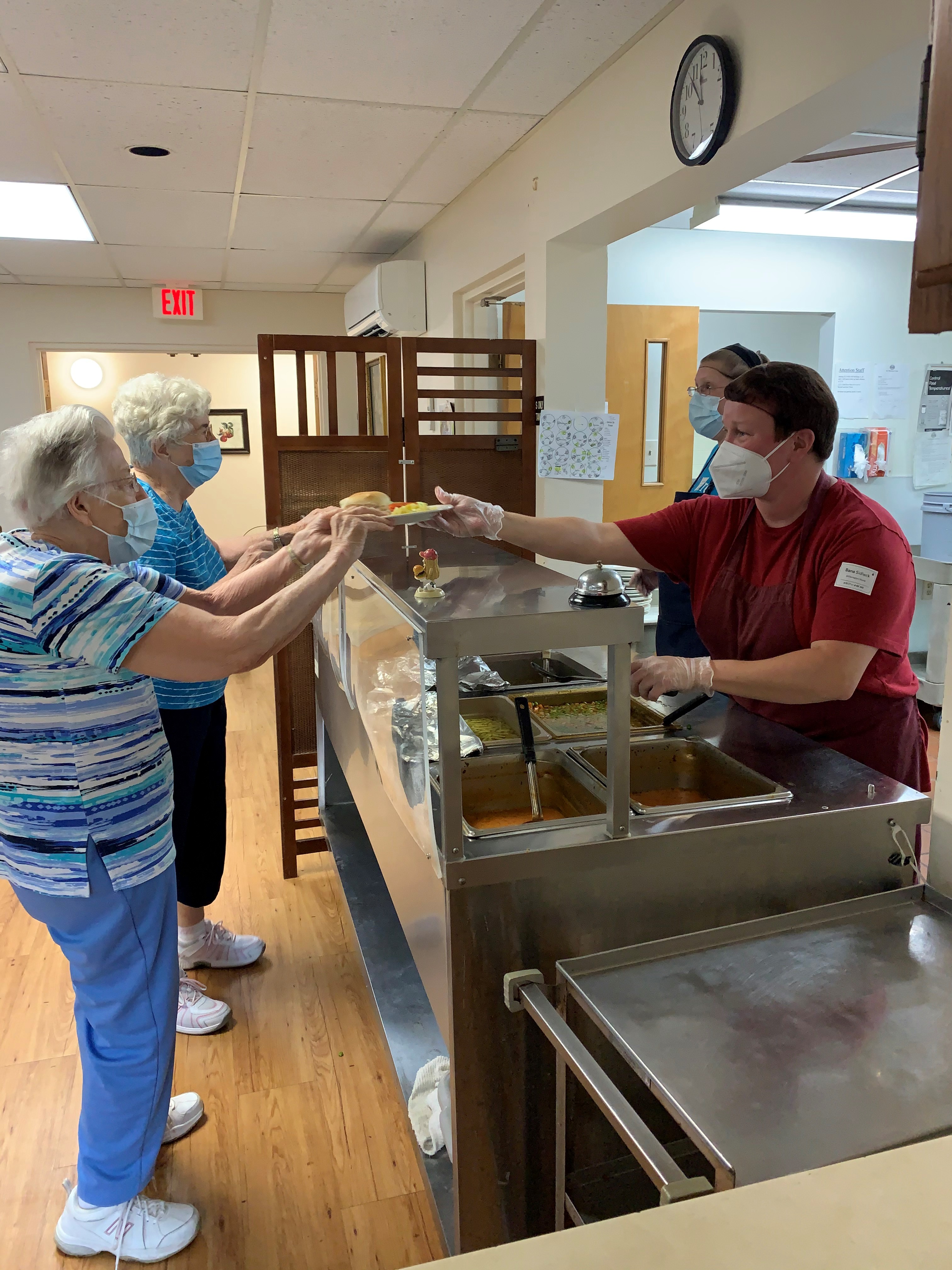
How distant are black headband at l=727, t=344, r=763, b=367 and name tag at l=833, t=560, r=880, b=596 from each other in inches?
47.0

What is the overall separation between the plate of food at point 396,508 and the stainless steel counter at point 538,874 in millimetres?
218

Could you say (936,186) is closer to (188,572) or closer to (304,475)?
(188,572)

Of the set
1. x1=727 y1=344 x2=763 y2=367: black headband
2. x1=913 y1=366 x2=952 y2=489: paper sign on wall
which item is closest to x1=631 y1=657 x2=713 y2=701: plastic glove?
x1=727 y1=344 x2=763 y2=367: black headband

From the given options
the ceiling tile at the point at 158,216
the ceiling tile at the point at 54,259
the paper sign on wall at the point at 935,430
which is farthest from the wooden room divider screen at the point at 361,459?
the paper sign on wall at the point at 935,430

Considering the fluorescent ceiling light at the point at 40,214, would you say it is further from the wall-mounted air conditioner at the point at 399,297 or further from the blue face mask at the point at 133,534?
the blue face mask at the point at 133,534

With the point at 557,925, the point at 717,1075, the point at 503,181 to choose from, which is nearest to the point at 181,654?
the point at 557,925

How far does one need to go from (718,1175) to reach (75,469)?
1342mm

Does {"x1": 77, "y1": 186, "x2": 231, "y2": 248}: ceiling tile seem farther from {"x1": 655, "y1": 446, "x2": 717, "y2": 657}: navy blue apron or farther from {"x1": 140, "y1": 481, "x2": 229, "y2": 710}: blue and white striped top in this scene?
{"x1": 655, "y1": 446, "x2": 717, "y2": 657}: navy blue apron

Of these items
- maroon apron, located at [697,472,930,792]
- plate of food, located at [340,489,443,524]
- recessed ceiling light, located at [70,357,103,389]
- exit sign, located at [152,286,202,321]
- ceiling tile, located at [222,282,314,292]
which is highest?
ceiling tile, located at [222,282,314,292]

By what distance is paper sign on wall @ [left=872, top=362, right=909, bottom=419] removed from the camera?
520 centimetres

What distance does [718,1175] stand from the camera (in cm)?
88

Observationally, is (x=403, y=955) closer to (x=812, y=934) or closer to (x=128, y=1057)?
(x=128, y=1057)

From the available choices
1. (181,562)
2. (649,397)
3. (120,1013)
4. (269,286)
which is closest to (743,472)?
(181,562)

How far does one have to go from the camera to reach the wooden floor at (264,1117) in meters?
1.76
